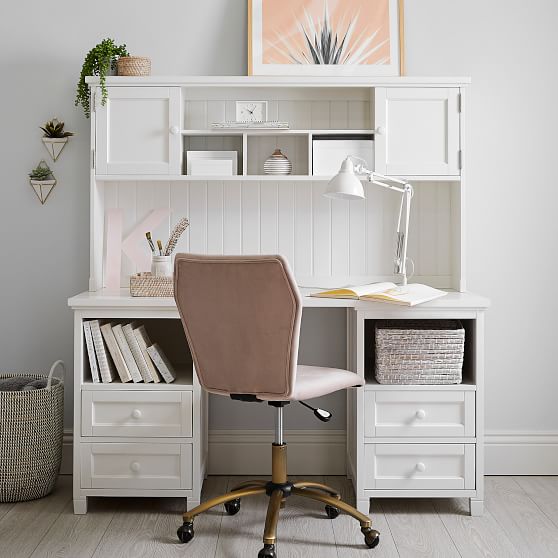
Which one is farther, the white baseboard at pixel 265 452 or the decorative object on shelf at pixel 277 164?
the white baseboard at pixel 265 452

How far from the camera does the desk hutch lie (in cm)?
279

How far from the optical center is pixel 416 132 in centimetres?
303

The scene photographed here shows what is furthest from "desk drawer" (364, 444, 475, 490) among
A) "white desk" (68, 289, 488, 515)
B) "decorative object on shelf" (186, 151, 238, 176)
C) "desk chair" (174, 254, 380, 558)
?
"decorative object on shelf" (186, 151, 238, 176)

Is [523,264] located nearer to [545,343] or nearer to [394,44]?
[545,343]

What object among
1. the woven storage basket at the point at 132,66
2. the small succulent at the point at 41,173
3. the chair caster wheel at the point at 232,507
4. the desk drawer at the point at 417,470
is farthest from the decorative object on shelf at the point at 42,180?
the desk drawer at the point at 417,470

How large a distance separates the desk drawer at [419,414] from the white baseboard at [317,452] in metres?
0.59

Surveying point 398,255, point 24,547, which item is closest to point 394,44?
point 398,255

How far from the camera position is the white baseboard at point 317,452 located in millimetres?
3309

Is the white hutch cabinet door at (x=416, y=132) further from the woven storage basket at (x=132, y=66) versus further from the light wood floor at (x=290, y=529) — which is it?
the light wood floor at (x=290, y=529)

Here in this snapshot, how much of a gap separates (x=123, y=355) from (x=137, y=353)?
6 centimetres

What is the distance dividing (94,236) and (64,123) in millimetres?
538

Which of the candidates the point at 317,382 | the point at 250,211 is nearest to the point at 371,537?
the point at 317,382

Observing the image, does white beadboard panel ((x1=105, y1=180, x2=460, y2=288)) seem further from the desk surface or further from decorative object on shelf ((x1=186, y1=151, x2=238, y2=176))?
the desk surface

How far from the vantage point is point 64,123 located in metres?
3.28
